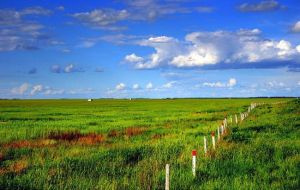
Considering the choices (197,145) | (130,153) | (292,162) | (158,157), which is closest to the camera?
(292,162)

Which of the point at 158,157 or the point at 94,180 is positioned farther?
the point at 158,157

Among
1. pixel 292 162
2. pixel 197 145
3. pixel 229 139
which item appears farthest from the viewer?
pixel 229 139

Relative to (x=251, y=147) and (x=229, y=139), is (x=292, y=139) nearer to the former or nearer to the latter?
(x=229, y=139)

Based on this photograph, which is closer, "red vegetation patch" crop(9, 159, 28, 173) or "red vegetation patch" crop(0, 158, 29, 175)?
"red vegetation patch" crop(0, 158, 29, 175)

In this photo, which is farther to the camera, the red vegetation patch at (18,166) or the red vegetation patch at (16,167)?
the red vegetation patch at (18,166)

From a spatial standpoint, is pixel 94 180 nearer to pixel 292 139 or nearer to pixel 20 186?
pixel 20 186

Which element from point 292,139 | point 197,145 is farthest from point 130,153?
point 292,139

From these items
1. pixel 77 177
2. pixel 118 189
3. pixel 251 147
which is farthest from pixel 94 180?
pixel 251 147

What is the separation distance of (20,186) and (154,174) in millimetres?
4101

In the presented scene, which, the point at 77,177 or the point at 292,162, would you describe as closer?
the point at 77,177

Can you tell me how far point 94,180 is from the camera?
1441cm

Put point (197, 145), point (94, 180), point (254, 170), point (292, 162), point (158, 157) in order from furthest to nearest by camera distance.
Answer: point (197, 145) < point (158, 157) < point (292, 162) < point (254, 170) < point (94, 180)

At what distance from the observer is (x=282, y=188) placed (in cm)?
1312

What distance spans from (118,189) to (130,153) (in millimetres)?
7313
